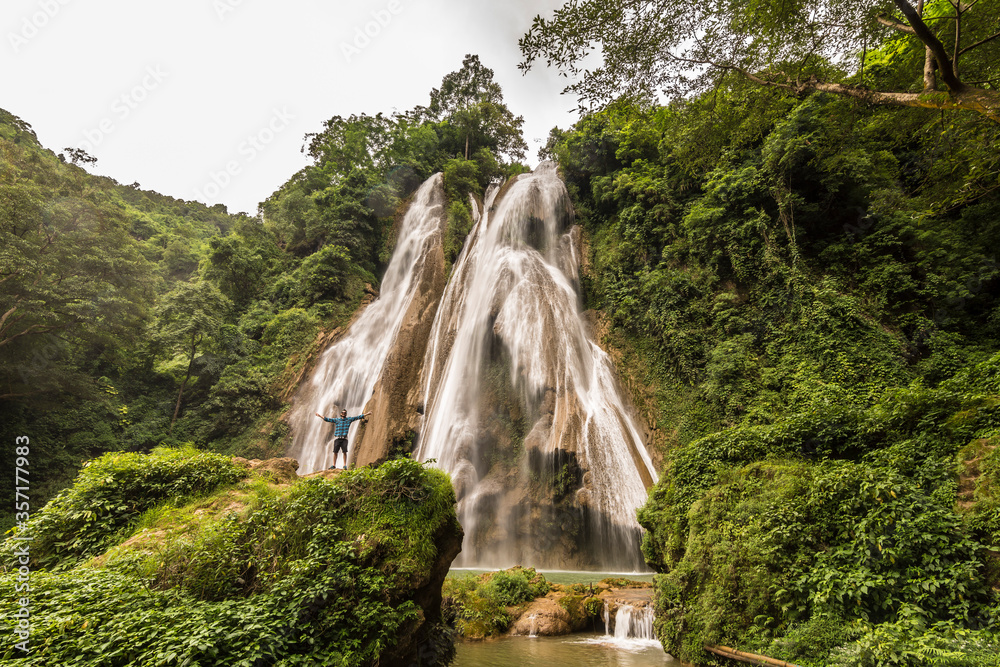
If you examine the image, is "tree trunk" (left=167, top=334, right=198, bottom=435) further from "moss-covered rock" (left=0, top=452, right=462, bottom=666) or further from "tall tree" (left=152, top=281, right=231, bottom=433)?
"moss-covered rock" (left=0, top=452, right=462, bottom=666)

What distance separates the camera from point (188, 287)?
769 inches

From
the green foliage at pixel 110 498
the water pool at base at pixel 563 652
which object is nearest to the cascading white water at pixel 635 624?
the water pool at base at pixel 563 652

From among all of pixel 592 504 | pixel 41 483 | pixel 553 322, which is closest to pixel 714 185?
pixel 553 322

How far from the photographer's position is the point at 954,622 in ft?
12.9

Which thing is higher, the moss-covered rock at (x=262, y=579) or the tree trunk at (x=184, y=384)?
the tree trunk at (x=184, y=384)

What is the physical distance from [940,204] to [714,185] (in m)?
8.17

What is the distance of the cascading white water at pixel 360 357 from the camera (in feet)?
59.5

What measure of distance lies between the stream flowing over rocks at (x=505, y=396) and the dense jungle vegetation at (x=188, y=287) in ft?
9.76

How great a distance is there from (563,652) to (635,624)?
5.37ft

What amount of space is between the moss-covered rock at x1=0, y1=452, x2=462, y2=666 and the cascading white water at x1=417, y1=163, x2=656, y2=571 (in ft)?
26.5

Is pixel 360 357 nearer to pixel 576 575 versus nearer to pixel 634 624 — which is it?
pixel 576 575

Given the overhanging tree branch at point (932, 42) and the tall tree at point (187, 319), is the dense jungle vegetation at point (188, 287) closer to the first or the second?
the tall tree at point (187, 319)

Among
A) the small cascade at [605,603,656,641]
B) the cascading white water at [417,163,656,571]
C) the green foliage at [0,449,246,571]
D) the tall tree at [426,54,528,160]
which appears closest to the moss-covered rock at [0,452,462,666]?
the green foliage at [0,449,246,571]

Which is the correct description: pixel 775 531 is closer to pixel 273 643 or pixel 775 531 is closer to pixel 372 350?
pixel 273 643
